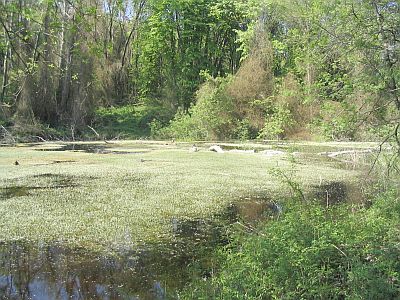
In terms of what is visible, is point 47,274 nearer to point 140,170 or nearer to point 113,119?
point 140,170

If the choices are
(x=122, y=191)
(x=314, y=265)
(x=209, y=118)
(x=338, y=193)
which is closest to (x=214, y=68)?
(x=209, y=118)

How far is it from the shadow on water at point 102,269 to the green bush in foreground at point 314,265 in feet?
1.46

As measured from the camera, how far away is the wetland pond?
3.79 m

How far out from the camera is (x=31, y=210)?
6.38 meters

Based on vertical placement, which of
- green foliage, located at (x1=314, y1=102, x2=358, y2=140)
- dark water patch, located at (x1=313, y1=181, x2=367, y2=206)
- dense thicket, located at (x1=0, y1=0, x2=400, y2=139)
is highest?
dense thicket, located at (x1=0, y1=0, x2=400, y2=139)

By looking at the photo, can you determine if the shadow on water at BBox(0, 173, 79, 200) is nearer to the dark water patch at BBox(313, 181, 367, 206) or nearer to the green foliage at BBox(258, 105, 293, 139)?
the dark water patch at BBox(313, 181, 367, 206)

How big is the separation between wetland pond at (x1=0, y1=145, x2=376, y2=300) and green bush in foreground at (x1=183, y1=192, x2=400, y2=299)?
0.43m

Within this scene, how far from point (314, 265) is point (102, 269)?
78.6 inches

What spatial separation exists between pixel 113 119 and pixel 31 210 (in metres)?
20.5

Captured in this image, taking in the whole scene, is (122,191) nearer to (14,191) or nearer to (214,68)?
(14,191)

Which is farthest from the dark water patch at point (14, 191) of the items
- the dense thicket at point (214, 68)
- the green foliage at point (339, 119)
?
the green foliage at point (339, 119)

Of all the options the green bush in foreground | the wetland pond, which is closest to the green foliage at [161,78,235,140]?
the wetland pond

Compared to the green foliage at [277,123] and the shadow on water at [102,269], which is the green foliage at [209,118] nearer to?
the green foliage at [277,123]

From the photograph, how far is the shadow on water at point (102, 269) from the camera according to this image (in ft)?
12.4
